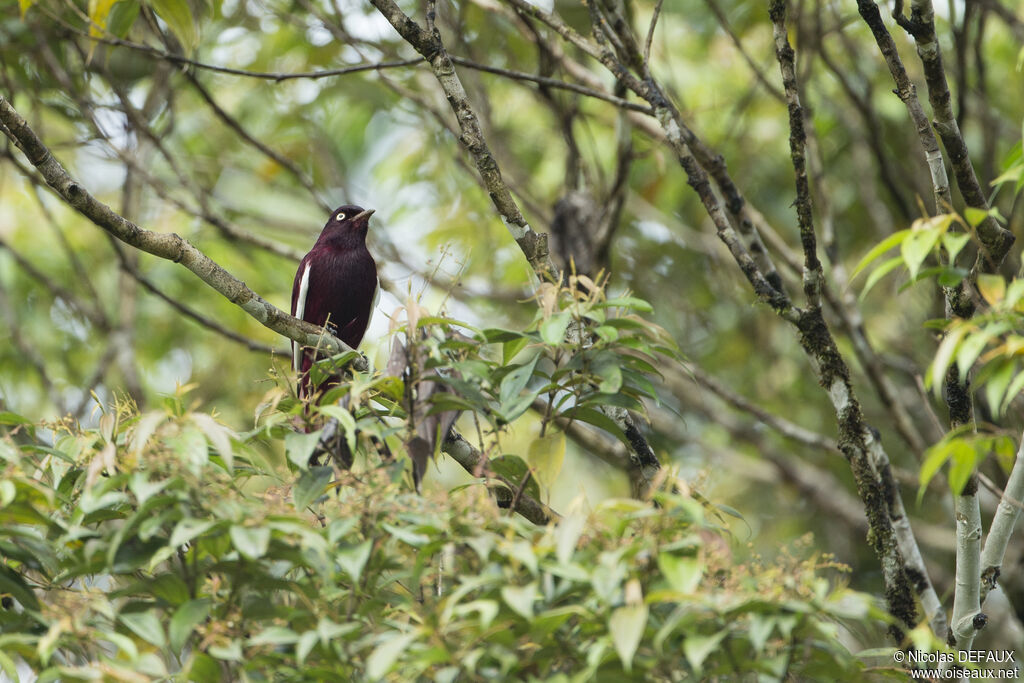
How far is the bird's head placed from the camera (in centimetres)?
551

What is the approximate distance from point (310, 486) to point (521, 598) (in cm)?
64

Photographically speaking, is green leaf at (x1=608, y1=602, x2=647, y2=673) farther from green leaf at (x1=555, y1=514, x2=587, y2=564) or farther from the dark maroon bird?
the dark maroon bird

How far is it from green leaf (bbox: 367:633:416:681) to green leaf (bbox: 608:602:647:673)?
348mm

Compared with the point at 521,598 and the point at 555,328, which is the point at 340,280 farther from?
the point at 521,598

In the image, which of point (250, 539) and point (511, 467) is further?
point (511, 467)

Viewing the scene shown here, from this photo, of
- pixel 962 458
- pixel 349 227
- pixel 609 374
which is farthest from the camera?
pixel 349 227

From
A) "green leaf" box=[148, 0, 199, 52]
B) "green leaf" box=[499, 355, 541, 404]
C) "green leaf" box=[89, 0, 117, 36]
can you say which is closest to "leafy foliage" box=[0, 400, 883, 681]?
"green leaf" box=[499, 355, 541, 404]

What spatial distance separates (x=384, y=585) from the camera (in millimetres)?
2291

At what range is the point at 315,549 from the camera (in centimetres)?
203

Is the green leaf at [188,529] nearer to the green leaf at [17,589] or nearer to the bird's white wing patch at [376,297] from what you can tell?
the green leaf at [17,589]

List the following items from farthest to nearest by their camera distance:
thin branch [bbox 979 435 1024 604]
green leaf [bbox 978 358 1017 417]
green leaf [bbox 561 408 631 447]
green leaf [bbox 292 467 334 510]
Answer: thin branch [bbox 979 435 1024 604]
green leaf [bbox 561 408 631 447]
green leaf [bbox 292 467 334 510]
green leaf [bbox 978 358 1017 417]

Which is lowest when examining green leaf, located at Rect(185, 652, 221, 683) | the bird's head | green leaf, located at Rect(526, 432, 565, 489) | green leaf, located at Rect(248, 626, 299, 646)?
green leaf, located at Rect(185, 652, 221, 683)

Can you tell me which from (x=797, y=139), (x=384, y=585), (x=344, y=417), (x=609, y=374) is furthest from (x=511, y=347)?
(x=797, y=139)

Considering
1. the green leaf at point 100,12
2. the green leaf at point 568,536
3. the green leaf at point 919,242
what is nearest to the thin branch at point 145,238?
the green leaf at point 100,12
